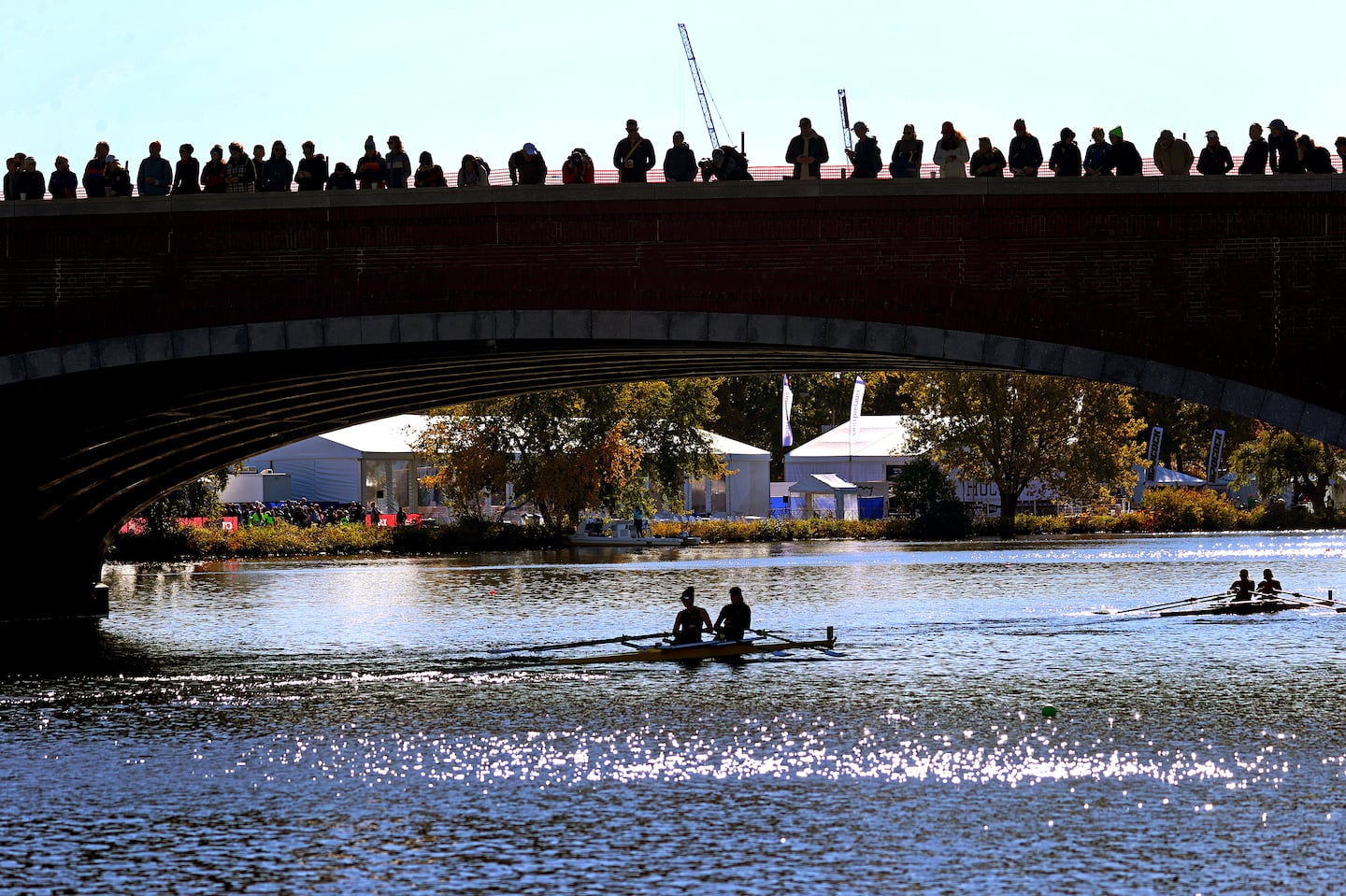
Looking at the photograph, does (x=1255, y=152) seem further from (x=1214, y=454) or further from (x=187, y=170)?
(x=1214, y=454)

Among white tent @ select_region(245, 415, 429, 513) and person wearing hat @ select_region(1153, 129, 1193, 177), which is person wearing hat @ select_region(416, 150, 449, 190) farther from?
white tent @ select_region(245, 415, 429, 513)

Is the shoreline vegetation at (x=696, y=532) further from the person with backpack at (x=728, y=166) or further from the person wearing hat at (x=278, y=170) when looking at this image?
the person with backpack at (x=728, y=166)

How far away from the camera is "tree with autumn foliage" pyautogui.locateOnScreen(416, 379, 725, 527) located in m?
74.9

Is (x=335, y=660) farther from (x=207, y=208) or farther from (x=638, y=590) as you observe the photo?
(x=638, y=590)

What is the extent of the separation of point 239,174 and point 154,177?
1590mm

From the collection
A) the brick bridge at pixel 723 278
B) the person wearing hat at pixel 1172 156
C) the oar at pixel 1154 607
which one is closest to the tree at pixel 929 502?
the oar at pixel 1154 607

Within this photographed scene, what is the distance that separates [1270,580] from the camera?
42.1 metres

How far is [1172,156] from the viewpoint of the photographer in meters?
28.8

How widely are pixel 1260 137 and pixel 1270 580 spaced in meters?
17.3

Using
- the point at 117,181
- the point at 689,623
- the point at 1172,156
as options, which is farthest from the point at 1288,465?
the point at 117,181

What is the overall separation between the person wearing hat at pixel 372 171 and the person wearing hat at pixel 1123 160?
12684mm

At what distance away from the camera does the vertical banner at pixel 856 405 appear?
9311 centimetres

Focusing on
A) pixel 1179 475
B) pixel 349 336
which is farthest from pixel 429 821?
pixel 1179 475

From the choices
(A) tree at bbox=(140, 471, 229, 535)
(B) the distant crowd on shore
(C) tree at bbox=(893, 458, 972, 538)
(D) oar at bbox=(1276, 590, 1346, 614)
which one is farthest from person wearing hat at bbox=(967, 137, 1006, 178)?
(C) tree at bbox=(893, 458, 972, 538)
